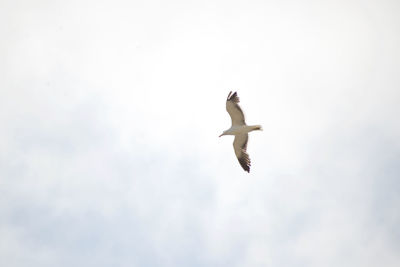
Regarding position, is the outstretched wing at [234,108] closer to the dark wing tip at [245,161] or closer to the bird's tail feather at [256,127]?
the bird's tail feather at [256,127]

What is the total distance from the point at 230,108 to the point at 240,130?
1.54 m

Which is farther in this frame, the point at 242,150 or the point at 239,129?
the point at 242,150

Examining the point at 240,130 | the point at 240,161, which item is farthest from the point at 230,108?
the point at 240,161

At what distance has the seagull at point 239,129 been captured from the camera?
37938 millimetres

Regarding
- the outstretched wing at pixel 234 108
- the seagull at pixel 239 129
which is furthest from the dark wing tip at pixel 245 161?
the outstretched wing at pixel 234 108

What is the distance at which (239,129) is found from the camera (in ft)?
126

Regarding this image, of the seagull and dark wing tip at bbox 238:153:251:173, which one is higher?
the seagull

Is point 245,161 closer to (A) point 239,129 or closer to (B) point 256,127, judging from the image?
(A) point 239,129

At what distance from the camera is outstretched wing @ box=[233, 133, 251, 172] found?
1570 inches

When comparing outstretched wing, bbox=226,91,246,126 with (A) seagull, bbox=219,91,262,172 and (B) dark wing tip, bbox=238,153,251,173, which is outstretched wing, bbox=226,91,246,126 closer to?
(A) seagull, bbox=219,91,262,172

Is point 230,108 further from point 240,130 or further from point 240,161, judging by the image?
point 240,161

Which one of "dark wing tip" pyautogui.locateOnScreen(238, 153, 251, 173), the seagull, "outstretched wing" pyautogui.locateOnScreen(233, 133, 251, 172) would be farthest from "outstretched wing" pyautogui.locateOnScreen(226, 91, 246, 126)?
"dark wing tip" pyautogui.locateOnScreen(238, 153, 251, 173)

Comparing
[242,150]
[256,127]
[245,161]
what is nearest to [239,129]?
[256,127]

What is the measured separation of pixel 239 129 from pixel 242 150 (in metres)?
2.40
